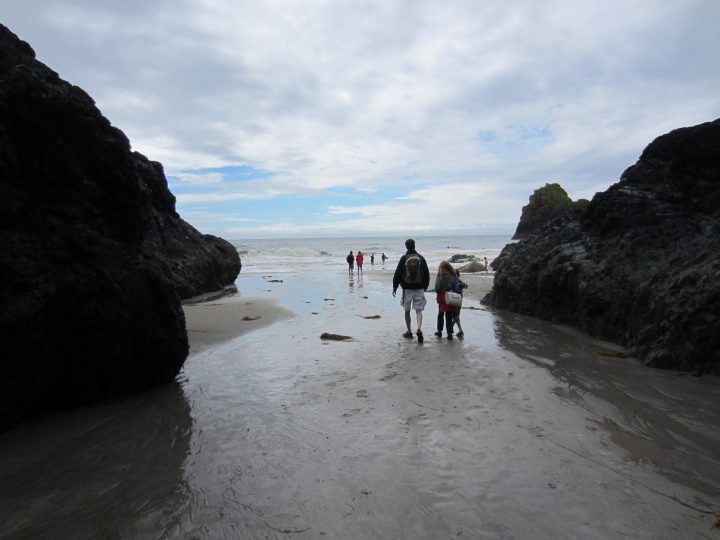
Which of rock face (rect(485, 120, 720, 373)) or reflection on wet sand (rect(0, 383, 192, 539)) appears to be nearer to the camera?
reflection on wet sand (rect(0, 383, 192, 539))

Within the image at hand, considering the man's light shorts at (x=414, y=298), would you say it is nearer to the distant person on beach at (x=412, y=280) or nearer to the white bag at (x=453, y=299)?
the distant person on beach at (x=412, y=280)

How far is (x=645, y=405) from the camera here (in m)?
4.62

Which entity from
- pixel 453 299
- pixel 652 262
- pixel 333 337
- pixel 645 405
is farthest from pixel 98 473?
pixel 652 262

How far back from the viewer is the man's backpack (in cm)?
842

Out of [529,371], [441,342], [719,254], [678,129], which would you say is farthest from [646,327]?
[678,129]

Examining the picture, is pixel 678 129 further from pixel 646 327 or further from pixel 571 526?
pixel 571 526

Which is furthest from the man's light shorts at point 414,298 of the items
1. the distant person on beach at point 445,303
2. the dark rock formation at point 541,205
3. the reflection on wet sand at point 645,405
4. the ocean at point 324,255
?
→ the dark rock formation at point 541,205

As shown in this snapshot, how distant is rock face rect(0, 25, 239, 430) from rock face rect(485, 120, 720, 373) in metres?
6.82

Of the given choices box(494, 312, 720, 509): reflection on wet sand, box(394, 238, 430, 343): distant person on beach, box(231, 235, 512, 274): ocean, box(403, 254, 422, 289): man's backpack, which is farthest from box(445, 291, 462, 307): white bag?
box(231, 235, 512, 274): ocean

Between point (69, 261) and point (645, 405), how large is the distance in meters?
6.31

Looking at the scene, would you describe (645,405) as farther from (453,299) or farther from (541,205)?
(541,205)

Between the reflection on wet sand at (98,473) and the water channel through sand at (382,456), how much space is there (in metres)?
0.01

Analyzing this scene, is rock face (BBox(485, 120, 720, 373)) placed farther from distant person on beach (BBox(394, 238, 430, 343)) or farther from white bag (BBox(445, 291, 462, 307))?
distant person on beach (BBox(394, 238, 430, 343))

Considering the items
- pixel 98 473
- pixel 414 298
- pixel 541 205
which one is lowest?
pixel 98 473
